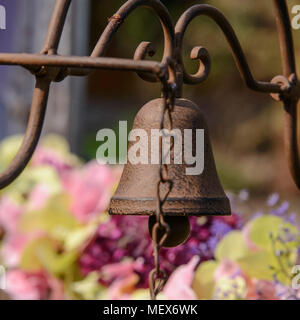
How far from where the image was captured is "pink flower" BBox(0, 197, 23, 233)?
1.61m

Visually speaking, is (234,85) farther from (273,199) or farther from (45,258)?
(273,199)

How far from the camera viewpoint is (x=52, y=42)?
2.75ft

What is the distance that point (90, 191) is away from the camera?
5.27ft

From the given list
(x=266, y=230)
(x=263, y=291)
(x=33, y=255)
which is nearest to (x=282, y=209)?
(x=266, y=230)

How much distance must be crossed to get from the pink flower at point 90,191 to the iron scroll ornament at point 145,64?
0.54 m

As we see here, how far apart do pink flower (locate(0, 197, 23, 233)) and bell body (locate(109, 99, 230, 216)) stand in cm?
73

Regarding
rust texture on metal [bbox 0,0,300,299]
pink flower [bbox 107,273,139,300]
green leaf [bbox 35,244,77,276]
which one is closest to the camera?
rust texture on metal [bbox 0,0,300,299]

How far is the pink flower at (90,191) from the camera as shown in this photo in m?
1.58

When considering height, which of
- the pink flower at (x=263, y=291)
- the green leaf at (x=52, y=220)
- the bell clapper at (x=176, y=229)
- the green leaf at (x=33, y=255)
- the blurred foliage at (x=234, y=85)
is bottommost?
the pink flower at (x=263, y=291)

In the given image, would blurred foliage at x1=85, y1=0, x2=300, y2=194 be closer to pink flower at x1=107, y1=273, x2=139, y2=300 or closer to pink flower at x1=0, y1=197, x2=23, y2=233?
pink flower at x1=0, y1=197, x2=23, y2=233

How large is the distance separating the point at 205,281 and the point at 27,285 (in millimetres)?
448

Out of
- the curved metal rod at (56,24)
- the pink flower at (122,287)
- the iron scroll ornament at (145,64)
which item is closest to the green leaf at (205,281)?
the pink flower at (122,287)

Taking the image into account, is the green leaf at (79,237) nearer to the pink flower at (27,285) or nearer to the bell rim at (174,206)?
the pink flower at (27,285)

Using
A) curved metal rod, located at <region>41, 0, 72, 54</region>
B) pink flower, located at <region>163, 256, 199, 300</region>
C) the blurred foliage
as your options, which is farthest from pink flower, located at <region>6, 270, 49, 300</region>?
the blurred foliage
